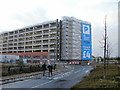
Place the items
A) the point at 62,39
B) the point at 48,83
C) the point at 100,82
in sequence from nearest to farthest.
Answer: the point at 100,82
the point at 48,83
the point at 62,39

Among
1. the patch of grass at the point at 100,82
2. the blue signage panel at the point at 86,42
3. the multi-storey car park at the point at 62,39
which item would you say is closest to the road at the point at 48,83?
the patch of grass at the point at 100,82

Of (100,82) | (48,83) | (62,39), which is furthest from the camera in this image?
(62,39)

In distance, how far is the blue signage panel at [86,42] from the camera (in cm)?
7888

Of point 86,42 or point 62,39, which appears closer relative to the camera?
point 62,39

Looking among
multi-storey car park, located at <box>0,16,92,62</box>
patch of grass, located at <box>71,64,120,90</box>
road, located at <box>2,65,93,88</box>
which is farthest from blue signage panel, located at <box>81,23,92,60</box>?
patch of grass, located at <box>71,64,120,90</box>

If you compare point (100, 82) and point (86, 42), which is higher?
point (86, 42)

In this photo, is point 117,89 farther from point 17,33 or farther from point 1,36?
point 1,36

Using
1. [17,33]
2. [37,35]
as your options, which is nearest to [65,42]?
[37,35]

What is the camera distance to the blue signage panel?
78.9 m

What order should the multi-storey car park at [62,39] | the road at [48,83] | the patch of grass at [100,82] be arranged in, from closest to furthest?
the patch of grass at [100,82]
the road at [48,83]
the multi-storey car park at [62,39]

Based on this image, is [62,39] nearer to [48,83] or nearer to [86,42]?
[86,42]

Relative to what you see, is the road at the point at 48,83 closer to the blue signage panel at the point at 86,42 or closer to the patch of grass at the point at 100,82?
the patch of grass at the point at 100,82

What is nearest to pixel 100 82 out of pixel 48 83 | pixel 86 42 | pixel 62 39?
pixel 48 83

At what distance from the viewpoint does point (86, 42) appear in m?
80.8
